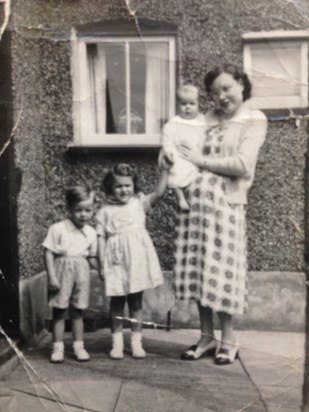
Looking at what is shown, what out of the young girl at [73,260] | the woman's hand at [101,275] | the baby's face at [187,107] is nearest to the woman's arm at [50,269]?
the young girl at [73,260]

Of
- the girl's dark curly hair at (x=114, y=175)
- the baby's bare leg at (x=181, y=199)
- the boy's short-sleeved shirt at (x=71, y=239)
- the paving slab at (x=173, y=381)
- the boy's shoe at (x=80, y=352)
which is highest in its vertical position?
the girl's dark curly hair at (x=114, y=175)

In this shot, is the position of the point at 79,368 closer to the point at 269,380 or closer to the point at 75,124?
the point at 269,380

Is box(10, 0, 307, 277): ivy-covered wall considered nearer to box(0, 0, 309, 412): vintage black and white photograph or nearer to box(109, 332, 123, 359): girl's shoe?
box(0, 0, 309, 412): vintage black and white photograph

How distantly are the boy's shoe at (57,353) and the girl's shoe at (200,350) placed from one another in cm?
29

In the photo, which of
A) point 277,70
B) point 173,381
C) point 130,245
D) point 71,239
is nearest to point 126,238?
point 130,245

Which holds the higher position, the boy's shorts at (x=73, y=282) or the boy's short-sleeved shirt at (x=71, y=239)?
the boy's short-sleeved shirt at (x=71, y=239)

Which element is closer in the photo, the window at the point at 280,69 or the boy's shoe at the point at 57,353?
the window at the point at 280,69

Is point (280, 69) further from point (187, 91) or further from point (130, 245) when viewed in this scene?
point (130, 245)

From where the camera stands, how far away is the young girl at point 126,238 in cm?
140

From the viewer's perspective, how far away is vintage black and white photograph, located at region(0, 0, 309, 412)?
4.49 ft

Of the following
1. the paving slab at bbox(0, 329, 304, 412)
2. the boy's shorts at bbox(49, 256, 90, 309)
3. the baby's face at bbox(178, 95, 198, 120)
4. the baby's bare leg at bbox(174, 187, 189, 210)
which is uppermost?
the baby's face at bbox(178, 95, 198, 120)

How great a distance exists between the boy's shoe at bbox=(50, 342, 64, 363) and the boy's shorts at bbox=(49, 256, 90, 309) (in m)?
0.09

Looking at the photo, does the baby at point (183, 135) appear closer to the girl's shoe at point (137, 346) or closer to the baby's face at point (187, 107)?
the baby's face at point (187, 107)

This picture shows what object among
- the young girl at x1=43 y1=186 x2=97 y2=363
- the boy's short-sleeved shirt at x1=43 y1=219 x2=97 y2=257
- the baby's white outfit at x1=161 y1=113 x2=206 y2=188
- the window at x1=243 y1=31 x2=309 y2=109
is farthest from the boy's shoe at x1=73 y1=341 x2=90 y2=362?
the window at x1=243 y1=31 x2=309 y2=109
